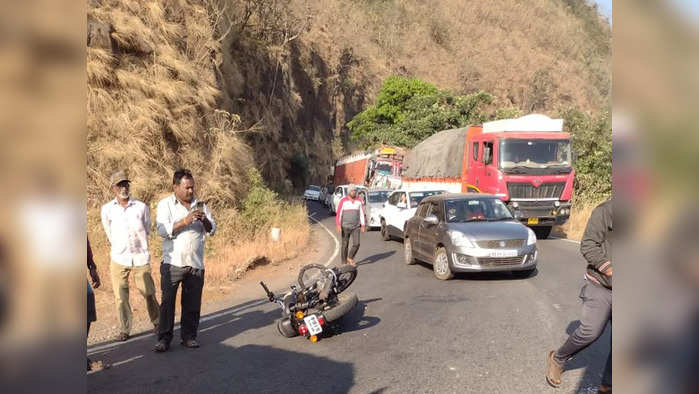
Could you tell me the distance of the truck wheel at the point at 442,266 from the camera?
1000 centimetres

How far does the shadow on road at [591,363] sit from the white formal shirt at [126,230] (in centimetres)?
478

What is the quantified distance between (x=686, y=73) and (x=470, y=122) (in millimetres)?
40907

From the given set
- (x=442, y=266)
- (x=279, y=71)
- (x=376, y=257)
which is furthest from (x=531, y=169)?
(x=279, y=71)

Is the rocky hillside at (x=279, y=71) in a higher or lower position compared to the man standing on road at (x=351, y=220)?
higher

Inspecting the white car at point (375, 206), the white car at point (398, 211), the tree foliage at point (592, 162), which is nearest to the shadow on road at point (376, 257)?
the white car at point (398, 211)

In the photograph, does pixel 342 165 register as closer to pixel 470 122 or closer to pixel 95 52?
pixel 470 122

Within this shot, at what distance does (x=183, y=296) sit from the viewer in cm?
597

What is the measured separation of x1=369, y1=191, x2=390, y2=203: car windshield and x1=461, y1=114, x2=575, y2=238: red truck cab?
4276 millimetres

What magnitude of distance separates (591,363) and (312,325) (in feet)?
9.44

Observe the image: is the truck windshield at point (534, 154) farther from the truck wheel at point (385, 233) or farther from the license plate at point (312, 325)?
the license plate at point (312, 325)

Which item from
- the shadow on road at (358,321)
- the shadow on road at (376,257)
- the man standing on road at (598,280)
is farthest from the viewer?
the shadow on road at (376,257)

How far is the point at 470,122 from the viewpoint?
41.0 meters

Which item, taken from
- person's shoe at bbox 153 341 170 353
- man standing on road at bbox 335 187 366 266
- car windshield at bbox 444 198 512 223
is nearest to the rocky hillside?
car windshield at bbox 444 198 512 223

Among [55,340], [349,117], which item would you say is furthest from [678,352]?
[349,117]
